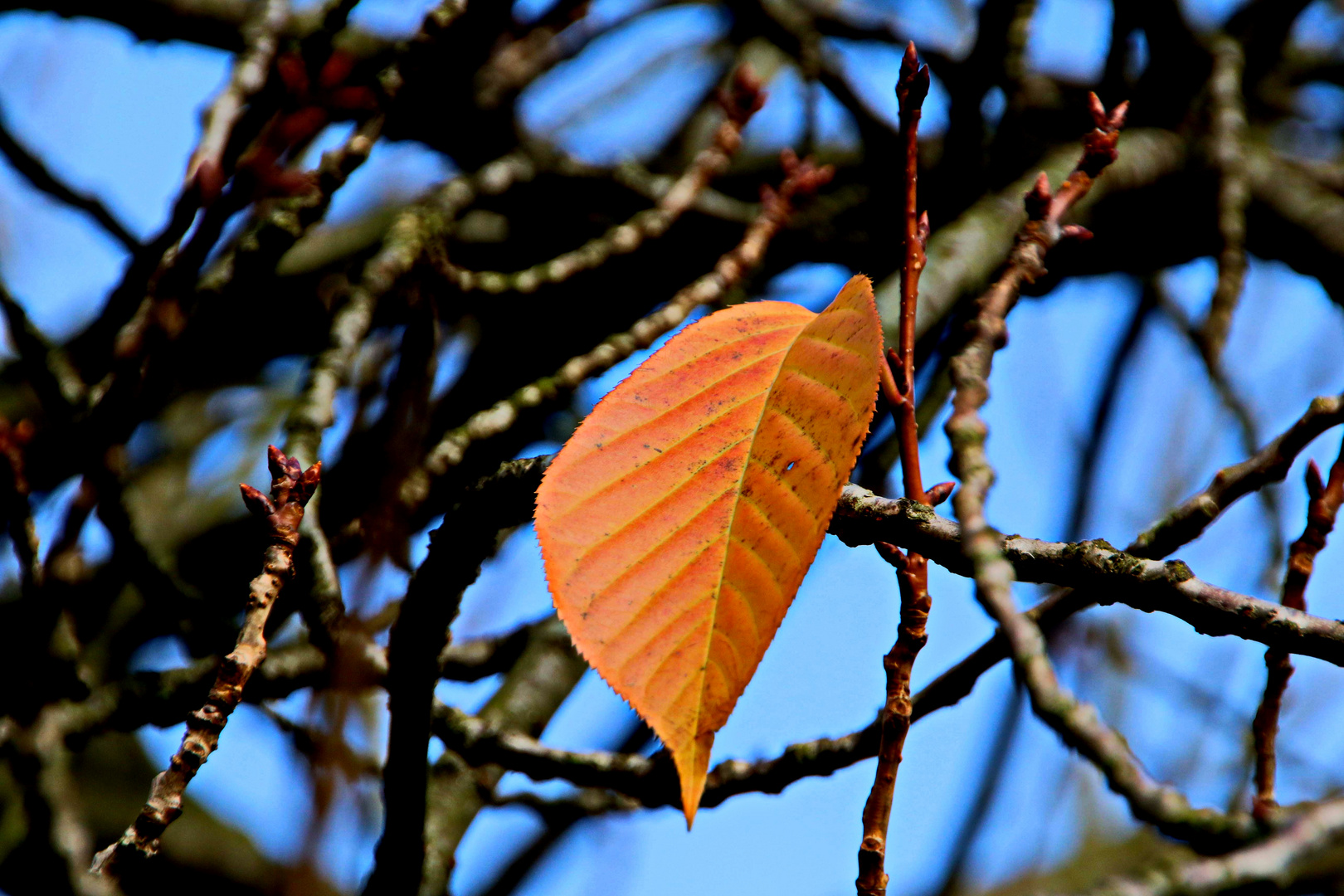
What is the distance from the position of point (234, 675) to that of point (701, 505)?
11.0 inches

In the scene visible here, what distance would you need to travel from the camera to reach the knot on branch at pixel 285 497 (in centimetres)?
60

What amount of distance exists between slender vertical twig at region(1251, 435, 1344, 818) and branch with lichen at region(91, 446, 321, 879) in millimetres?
641

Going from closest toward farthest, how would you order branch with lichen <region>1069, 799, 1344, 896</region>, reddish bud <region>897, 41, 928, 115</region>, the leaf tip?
1. branch with lichen <region>1069, 799, 1344, 896</region>
2. the leaf tip
3. reddish bud <region>897, 41, 928, 115</region>

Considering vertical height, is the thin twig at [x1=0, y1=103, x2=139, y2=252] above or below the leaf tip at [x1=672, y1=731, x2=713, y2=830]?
above

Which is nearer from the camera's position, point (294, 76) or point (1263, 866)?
point (1263, 866)

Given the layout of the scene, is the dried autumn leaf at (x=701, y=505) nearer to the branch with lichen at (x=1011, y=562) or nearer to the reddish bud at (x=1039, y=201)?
the branch with lichen at (x=1011, y=562)

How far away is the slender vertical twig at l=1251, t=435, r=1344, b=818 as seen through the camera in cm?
67

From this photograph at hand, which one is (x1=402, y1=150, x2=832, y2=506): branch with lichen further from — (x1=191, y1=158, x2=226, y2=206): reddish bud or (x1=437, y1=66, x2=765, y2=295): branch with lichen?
(x1=191, y1=158, x2=226, y2=206): reddish bud

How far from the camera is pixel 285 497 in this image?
617 mm

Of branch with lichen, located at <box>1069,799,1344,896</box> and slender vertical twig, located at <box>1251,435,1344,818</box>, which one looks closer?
branch with lichen, located at <box>1069,799,1344,896</box>

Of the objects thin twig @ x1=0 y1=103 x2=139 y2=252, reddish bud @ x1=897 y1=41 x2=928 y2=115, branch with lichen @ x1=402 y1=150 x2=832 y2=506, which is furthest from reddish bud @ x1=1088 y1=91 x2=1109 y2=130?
thin twig @ x1=0 y1=103 x2=139 y2=252

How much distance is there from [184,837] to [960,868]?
129 cm

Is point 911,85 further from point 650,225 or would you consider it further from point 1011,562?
point 650,225

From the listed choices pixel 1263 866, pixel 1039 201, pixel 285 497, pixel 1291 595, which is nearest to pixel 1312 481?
pixel 1291 595
